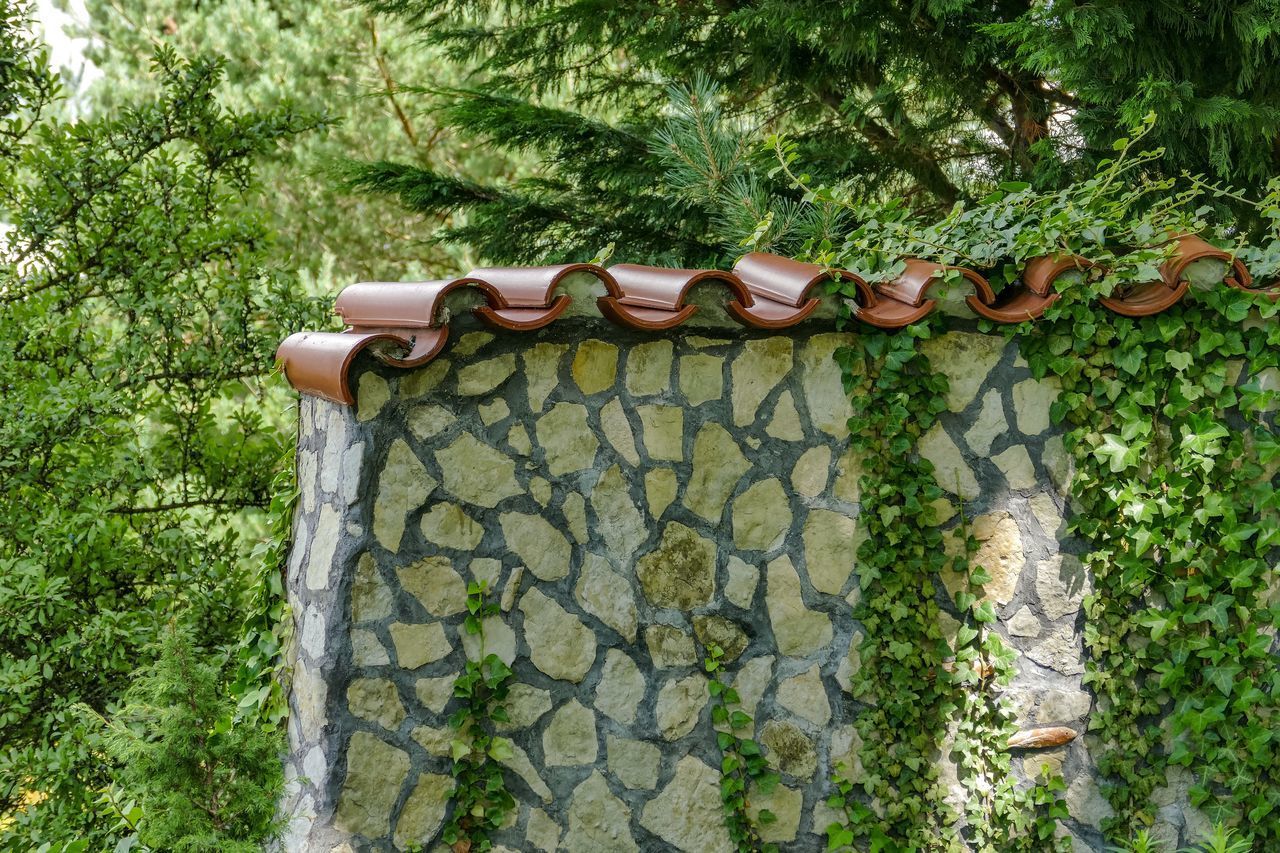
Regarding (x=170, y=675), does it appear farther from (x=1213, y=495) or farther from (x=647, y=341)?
(x=1213, y=495)

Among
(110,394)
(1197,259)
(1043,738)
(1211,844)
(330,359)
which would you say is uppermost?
(330,359)

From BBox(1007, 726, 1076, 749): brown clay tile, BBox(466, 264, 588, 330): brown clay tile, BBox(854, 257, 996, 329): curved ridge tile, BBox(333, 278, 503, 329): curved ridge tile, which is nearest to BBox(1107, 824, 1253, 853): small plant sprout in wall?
BBox(1007, 726, 1076, 749): brown clay tile

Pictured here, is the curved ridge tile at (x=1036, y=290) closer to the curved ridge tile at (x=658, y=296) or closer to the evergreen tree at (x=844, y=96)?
the curved ridge tile at (x=658, y=296)

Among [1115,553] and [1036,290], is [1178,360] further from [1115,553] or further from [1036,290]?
[1115,553]

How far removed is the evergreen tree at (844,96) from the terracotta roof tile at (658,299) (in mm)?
960

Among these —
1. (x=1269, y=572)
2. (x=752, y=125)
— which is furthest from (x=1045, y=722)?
(x=752, y=125)

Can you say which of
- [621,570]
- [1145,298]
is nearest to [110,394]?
[621,570]

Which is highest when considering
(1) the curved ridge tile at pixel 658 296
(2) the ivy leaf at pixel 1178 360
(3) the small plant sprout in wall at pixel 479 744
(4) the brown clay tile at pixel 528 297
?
(4) the brown clay tile at pixel 528 297

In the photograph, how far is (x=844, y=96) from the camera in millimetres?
5258

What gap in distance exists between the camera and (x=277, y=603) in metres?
2.76

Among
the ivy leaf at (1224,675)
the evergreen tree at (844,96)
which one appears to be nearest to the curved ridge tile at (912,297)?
the evergreen tree at (844,96)

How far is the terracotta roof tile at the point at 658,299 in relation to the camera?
2.29 meters

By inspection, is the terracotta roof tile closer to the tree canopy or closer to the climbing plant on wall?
the climbing plant on wall

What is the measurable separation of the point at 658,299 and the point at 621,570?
708mm
